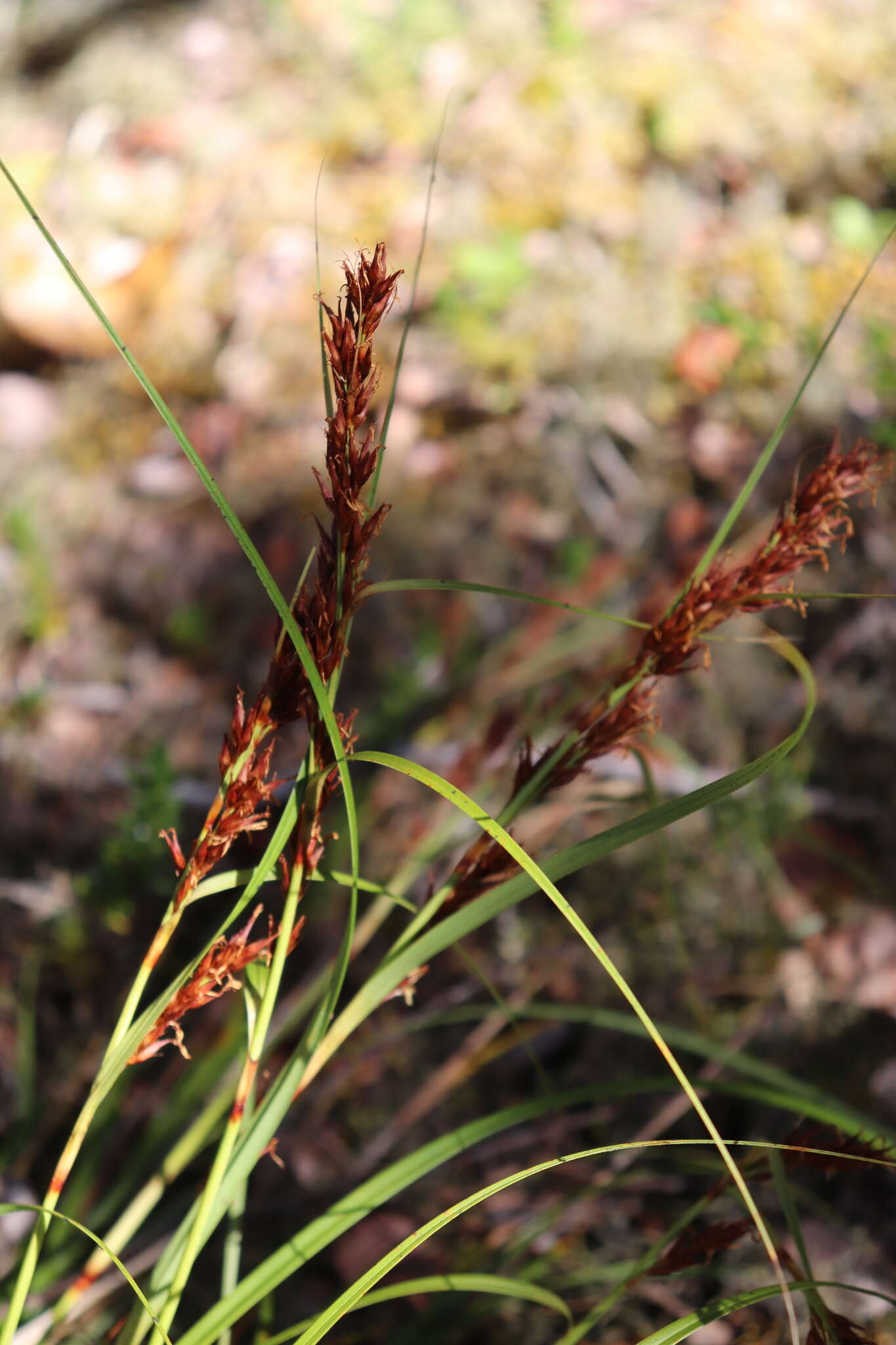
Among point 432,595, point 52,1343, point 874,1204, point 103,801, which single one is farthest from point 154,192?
point 874,1204

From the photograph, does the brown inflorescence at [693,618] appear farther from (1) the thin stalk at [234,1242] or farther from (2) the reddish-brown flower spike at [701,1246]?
(2) the reddish-brown flower spike at [701,1246]

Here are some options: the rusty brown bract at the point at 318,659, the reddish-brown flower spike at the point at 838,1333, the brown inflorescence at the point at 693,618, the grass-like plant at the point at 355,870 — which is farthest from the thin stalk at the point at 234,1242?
the reddish-brown flower spike at the point at 838,1333

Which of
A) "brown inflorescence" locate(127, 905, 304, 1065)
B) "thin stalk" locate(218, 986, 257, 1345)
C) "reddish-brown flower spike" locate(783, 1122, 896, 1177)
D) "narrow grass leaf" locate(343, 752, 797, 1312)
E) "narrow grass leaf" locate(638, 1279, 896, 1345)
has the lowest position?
"thin stalk" locate(218, 986, 257, 1345)

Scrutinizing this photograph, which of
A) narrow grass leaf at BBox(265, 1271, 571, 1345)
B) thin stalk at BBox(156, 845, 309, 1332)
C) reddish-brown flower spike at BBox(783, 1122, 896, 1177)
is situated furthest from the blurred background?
thin stalk at BBox(156, 845, 309, 1332)

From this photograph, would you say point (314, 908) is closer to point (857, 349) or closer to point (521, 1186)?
point (521, 1186)

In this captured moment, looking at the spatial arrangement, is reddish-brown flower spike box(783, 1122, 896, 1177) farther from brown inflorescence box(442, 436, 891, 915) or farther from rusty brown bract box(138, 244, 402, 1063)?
rusty brown bract box(138, 244, 402, 1063)
